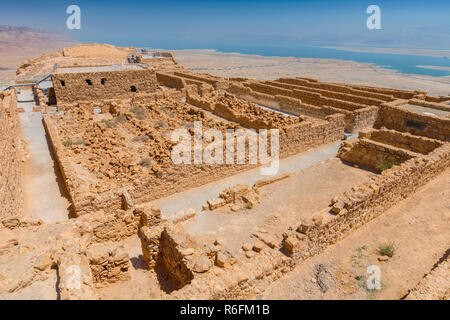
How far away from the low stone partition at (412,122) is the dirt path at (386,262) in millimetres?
7712

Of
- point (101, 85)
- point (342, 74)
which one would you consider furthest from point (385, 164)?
point (342, 74)

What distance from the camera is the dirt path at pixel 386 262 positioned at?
6.05 metres

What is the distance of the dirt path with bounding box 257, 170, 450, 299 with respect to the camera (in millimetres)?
6051

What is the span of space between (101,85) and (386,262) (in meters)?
22.6

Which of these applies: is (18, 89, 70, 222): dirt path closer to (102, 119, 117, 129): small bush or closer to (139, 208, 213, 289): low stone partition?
(102, 119, 117, 129): small bush

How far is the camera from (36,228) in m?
7.06

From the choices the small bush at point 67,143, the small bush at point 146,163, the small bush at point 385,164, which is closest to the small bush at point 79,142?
the small bush at point 67,143

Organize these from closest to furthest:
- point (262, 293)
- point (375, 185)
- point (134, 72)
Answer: point (262, 293) → point (375, 185) → point (134, 72)

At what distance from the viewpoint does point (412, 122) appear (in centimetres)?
1677

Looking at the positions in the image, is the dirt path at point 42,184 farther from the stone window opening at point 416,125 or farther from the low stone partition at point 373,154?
the stone window opening at point 416,125

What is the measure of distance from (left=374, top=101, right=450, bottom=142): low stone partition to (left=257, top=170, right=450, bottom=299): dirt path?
304 inches
